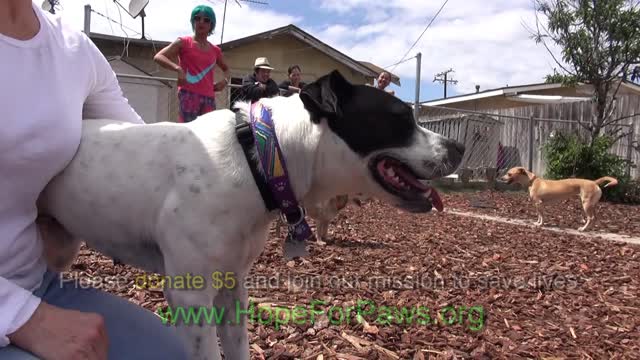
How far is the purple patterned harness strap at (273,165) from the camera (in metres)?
1.63

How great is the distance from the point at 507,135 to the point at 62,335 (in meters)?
14.2

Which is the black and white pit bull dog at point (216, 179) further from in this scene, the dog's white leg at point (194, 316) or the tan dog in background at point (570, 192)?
the tan dog in background at point (570, 192)

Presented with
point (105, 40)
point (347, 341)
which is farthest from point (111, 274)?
point (105, 40)

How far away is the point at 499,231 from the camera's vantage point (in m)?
6.76

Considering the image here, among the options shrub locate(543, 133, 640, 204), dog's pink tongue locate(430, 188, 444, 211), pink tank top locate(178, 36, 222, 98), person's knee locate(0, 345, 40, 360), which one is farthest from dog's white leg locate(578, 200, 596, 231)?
person's knee locate(0, 345, 40, 360)

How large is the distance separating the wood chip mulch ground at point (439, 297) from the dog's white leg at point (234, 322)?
658 millimetres

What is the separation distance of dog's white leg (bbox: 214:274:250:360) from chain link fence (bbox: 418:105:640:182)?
11.4 m

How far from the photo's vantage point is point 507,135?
47.1 ft

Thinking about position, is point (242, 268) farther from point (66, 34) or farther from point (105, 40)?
point (105, 40)

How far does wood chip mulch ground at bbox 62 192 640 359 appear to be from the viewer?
278cm

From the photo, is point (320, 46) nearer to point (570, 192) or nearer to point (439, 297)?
point (570, 192)

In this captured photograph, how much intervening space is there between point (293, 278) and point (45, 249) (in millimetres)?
2295

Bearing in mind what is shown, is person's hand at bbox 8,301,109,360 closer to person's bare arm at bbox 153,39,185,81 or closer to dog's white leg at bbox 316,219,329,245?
person's bare arm at bbox 153,39,185,81

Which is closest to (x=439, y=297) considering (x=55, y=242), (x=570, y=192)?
(x=55, y=242)
